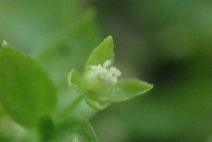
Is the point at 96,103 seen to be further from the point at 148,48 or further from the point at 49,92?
the point at 148,48

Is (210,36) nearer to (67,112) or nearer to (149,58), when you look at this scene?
(149,58)

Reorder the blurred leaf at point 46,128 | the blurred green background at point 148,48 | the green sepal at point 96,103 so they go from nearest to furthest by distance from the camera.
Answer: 1. the green sepal at point 96,103
2. the blurred leaf at point 46,128
3. the blurred green background at point 148,48

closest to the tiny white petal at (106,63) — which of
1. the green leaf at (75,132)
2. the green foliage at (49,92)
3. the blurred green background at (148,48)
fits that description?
the green foliage at (49,92)

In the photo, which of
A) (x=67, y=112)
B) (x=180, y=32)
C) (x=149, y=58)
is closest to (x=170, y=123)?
(x=149, y=58)

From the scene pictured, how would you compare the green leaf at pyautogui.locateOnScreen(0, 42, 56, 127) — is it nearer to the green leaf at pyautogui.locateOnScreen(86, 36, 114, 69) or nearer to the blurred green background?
the green leaf at pyautogui.locateOnScreen(86, 36, 114, 69)

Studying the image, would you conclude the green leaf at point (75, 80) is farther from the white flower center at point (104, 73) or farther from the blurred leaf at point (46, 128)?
the blurred leaf at point (46, 128)

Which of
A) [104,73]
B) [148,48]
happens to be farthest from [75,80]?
[148,48]
